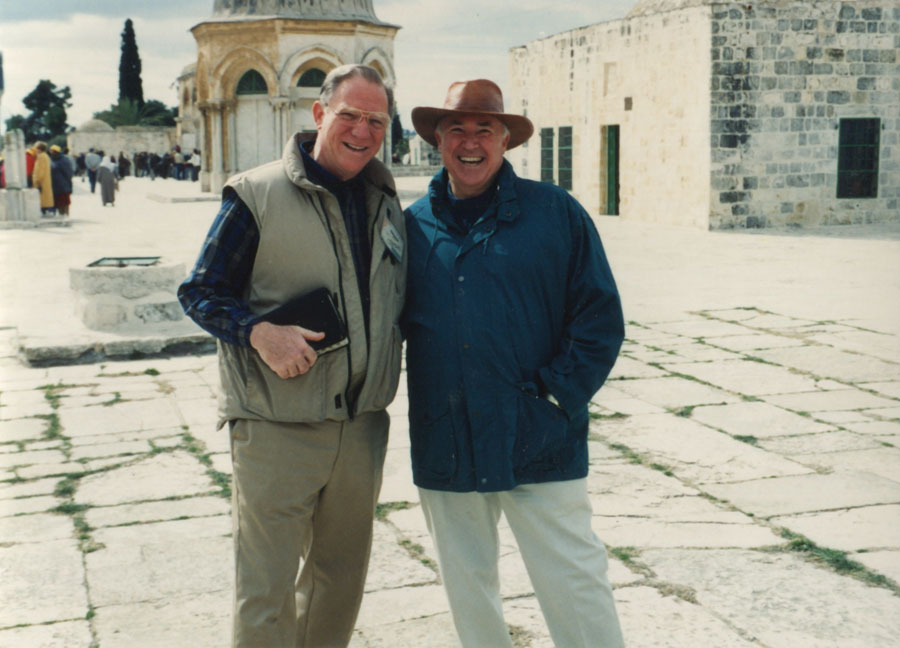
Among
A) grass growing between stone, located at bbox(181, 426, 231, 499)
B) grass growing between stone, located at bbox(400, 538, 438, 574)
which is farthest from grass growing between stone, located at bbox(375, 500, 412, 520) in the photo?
grass growing between stone, located at bbox(181, 426, 231, 499)

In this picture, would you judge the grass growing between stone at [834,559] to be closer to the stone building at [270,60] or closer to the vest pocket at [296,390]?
the vest pocket at [296,390]

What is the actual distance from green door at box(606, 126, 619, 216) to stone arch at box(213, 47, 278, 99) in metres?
9.71

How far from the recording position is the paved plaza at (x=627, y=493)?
3.50 m

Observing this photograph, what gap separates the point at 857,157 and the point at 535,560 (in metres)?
18.2

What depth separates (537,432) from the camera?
274 centimetres

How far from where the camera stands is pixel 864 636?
3281mm

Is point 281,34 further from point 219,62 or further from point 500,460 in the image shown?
point 500,460

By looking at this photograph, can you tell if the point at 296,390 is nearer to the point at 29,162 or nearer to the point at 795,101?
the point at 795,101

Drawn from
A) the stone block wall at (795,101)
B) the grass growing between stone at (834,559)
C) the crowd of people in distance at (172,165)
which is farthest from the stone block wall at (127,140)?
the grass growing between stone at (834,559)

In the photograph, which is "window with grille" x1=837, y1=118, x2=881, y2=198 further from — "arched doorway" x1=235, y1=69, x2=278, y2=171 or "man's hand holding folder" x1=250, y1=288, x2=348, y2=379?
"man's hand holding folder" x1=250, y1=288, x2=348, y2=379

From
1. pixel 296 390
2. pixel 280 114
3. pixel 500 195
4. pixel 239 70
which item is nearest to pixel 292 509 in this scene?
pixel 296 390

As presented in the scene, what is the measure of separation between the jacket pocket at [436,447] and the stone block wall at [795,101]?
16008 millimetres

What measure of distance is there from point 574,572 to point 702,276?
33.1ft

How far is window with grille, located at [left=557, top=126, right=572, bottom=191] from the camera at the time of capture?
23.0 meters
